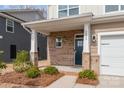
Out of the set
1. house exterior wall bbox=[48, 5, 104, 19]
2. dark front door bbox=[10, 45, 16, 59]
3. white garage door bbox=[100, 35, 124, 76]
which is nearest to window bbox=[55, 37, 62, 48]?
house exterior wall bbox=[48, 5, 104, 19]

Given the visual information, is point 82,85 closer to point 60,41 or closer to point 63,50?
point 63,50

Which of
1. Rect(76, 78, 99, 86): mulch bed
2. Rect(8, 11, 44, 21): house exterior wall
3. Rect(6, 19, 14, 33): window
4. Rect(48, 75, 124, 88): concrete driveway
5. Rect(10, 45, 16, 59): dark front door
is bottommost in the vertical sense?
Rect(48, 75, 124, 88): concrete driveway

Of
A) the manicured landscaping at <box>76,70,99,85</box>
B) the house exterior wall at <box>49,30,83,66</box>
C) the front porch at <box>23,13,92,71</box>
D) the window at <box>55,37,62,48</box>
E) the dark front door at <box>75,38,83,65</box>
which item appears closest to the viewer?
the manicured landscaping at <box>76,70,99,85</box>

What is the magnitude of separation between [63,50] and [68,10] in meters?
3.22

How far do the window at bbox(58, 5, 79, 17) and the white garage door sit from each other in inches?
159

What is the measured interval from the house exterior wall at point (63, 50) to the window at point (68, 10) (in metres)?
1.44

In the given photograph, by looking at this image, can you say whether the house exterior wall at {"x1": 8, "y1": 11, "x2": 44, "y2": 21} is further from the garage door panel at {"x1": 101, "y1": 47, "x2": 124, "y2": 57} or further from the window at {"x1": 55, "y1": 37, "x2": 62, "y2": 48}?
the garage door panel at {"x1": 101, "y1": 47, "x2": 124, "y2": 57}

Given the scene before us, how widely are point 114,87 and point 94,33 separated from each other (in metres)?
3.96

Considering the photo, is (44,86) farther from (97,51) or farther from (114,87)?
(97,51)

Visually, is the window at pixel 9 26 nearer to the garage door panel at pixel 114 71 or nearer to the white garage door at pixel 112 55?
the white garage door at pixel 112 55

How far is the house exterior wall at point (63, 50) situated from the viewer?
14.9 metres

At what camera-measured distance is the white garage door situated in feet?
34.4
